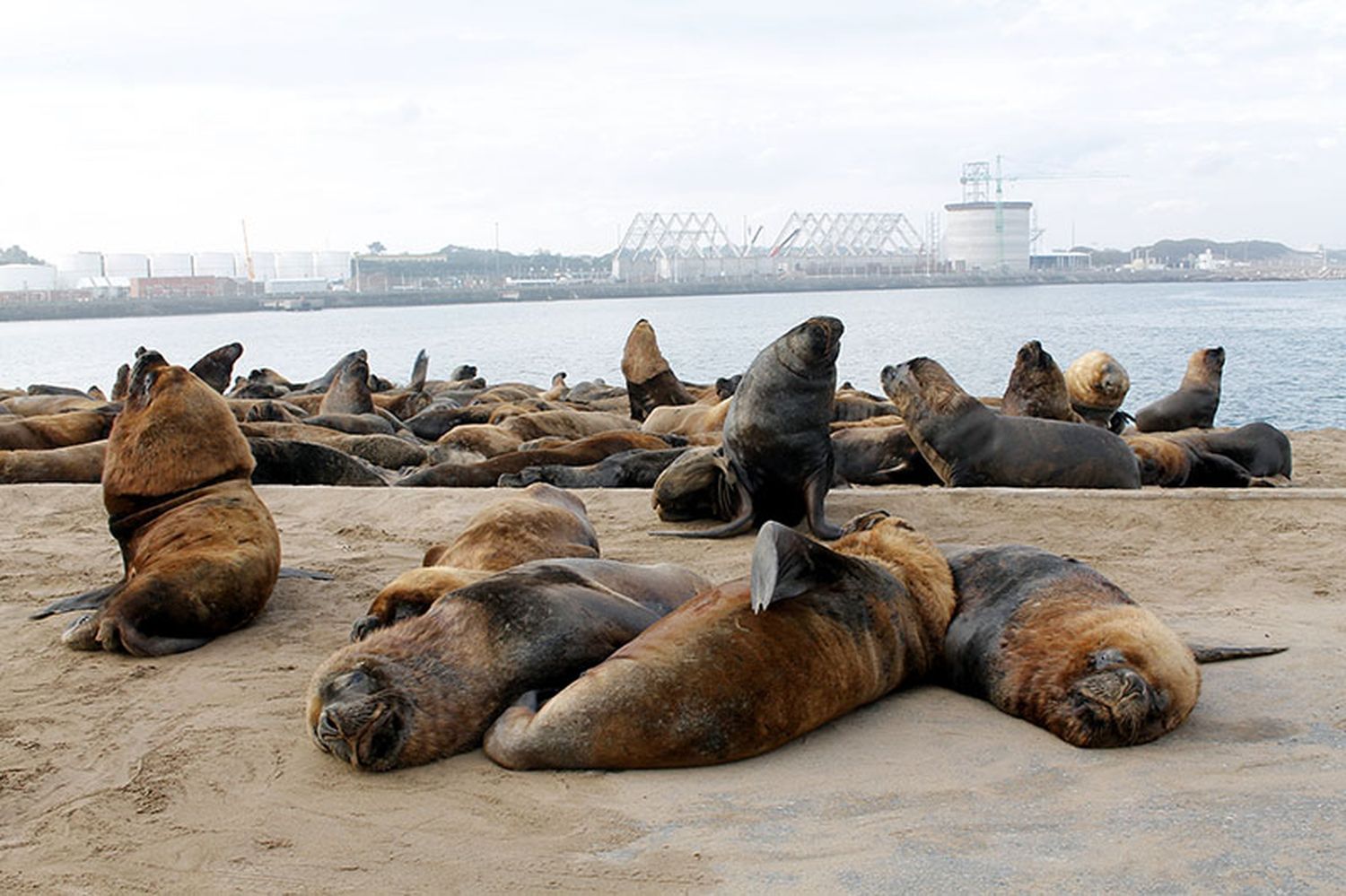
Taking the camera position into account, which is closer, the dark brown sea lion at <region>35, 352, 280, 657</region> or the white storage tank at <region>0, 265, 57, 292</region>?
the dark brown sea lion at <region>35, 352, 280, 657</region>

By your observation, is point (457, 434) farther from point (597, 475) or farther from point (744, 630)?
point (744, 630)

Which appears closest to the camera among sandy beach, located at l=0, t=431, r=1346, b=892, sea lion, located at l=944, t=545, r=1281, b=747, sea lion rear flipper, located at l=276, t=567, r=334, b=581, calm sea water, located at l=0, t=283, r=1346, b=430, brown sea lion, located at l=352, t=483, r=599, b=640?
sandy beach, located at l=0, t=431, r=1346, b=892

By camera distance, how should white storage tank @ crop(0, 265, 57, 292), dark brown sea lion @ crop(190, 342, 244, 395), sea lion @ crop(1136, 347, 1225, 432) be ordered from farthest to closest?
white storage tank @ crop(0, 265, 57, 292)
sea lion @ crop(1136, 347, 1225, 432)
dark brown sea lion @ crop(190, 342, 244, 395)

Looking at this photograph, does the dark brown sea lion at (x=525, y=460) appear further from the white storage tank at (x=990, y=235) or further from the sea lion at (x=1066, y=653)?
the white storage tank at (x=990, y=235)

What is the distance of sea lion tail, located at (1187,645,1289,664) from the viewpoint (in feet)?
14.3

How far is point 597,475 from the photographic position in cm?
863

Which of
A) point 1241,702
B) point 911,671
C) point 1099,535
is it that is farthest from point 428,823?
point 1099,535

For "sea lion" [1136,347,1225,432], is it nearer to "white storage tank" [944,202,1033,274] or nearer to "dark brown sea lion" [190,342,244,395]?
"dark brown sea lion" [190,342,244,395]

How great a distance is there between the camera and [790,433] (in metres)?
7.26

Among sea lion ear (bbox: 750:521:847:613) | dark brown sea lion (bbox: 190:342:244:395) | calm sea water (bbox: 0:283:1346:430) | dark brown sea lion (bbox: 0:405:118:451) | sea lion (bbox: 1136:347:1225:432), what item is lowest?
calm sea water (bbox: 0:283:1346:430)

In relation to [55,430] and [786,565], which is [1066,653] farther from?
[55,430]

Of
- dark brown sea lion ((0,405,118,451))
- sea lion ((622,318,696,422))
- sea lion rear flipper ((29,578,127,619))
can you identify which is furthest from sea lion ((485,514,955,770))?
sea lion ((622,318,696,422))

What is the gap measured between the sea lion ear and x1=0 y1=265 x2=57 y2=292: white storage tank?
11944 centimetres

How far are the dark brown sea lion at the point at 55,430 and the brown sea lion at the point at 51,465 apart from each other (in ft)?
2.73
